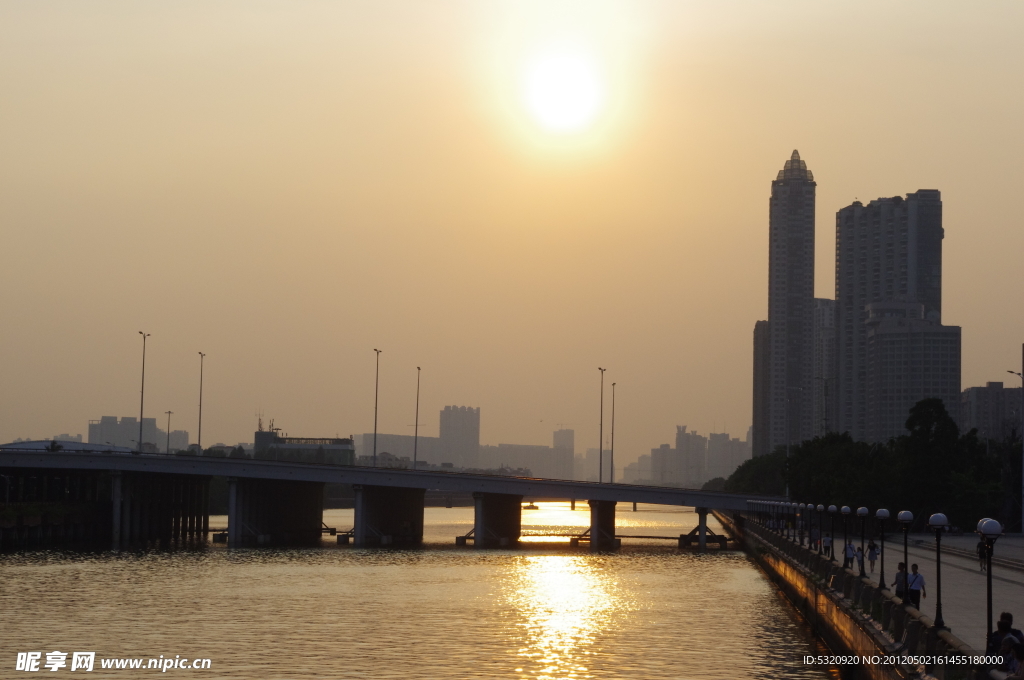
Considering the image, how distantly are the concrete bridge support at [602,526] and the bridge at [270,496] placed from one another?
96mm

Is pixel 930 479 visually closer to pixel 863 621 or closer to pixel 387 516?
pixel 387 516

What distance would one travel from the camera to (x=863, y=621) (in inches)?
1500

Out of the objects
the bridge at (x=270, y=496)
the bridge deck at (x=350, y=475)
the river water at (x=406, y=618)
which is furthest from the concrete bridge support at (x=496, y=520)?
the river water at (x=406, y=618)

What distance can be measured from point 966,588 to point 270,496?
Result: 89893 millimetres

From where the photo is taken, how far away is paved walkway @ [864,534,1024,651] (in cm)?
3925

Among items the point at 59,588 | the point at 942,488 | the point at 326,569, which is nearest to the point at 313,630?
the point at 59,588

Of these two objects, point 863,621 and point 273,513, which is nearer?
point 863,621

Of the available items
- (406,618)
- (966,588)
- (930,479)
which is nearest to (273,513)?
(930,479)

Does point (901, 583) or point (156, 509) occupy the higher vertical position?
point (901, 583)

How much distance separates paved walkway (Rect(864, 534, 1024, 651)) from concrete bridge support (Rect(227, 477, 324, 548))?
61906 millimetres

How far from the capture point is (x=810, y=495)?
140 m

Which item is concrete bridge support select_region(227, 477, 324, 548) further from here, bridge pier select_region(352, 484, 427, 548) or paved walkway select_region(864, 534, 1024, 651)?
paved walkway select_region(864, 534, 1024, 651)

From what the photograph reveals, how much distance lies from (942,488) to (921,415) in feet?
26.9

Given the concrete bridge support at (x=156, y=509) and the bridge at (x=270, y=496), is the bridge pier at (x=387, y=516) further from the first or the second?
the concrete bridge support at (x=156, y=509)
